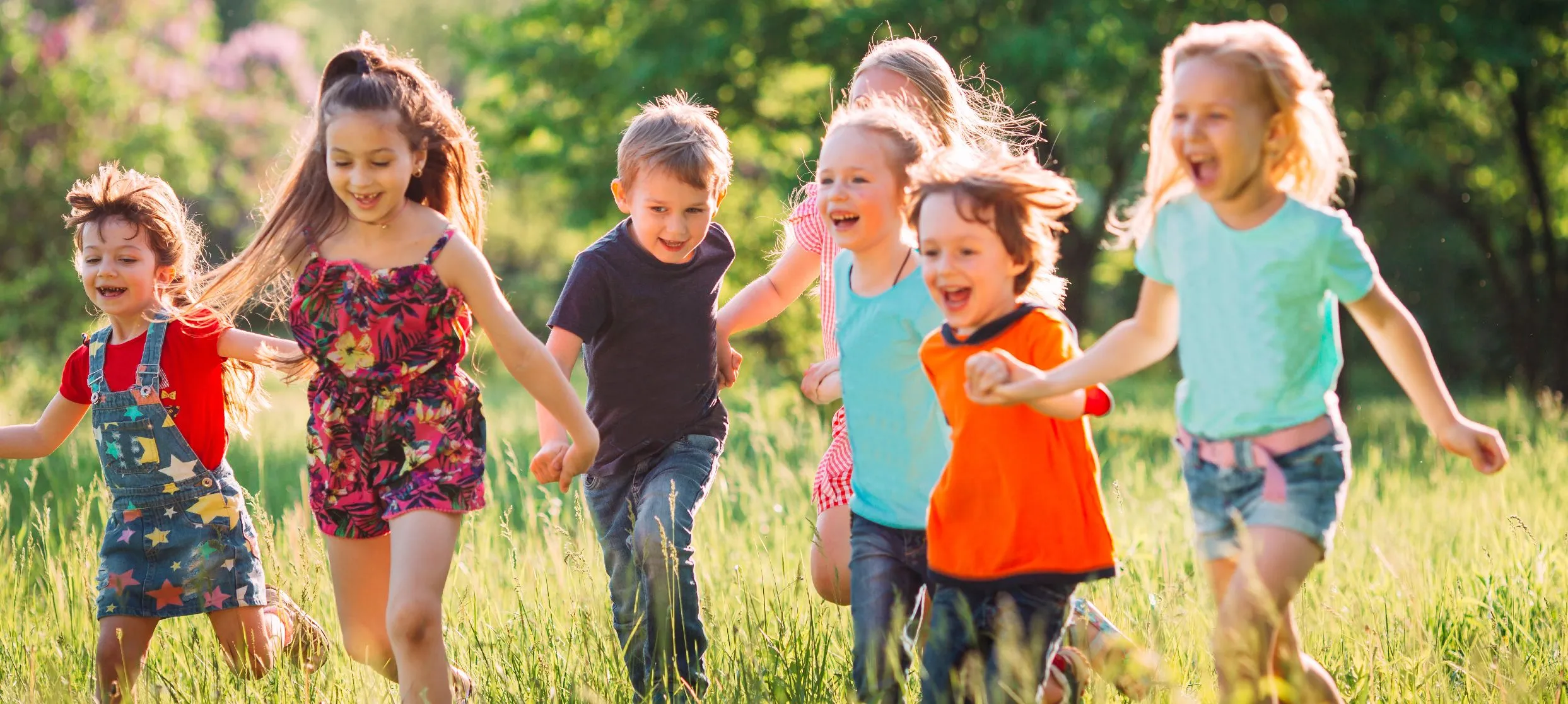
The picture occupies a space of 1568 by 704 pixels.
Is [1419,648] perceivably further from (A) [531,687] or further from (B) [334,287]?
(B) [334,287]

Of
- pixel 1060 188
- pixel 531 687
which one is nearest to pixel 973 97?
pixel 1060 188

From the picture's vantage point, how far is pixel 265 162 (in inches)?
821

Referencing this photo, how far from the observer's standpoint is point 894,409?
3373 mm

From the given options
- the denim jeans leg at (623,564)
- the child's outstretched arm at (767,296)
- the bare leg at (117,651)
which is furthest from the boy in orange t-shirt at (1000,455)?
the bare leg at (117,651)

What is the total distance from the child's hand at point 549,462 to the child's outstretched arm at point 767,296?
31.0 inches

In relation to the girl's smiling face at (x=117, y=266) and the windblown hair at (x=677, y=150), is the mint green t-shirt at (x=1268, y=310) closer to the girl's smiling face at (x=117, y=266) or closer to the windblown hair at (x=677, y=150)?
the windblown hair at (x=677, y=150)

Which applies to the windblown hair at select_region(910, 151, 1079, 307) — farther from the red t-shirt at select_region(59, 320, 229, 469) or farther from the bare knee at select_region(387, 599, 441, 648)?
the red t-shirt at select_region(59, 320, 229, 469)

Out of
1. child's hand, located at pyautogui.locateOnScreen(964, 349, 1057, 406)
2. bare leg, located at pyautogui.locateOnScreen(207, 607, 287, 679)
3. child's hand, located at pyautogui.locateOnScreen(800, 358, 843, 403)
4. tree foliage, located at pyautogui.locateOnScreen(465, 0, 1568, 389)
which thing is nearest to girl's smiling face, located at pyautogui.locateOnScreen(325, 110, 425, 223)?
child's hand, located at pyautogui.locateOnScreen(800, 358, 843, 403)

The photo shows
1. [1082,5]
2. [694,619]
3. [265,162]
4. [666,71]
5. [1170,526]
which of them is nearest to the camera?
[694,619]

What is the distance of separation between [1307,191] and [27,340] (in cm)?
1587

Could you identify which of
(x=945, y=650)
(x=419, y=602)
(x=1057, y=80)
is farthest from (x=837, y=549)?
(x=1057, y=80)

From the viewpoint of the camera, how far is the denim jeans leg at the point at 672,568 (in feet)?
12.2

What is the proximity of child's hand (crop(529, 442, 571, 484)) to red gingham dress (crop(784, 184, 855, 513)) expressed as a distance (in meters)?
0.77

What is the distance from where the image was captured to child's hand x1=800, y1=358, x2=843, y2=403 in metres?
3.66
